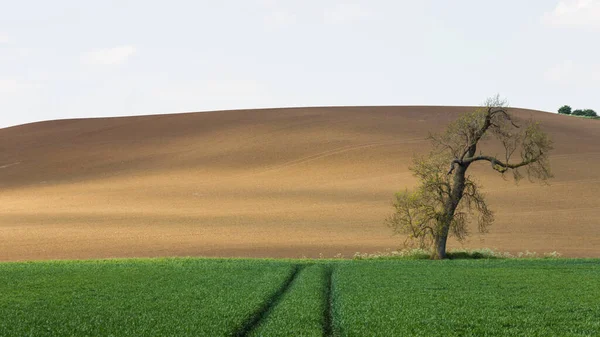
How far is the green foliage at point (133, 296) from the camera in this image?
16859mm

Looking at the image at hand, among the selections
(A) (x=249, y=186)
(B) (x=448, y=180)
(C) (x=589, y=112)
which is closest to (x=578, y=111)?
(C) (x=589, y=112)

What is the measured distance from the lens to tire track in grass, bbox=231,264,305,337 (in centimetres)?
1675

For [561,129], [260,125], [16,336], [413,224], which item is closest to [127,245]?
[413,224]

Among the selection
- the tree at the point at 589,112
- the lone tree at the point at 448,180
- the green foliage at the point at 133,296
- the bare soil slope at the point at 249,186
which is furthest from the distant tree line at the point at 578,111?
the green foliage at the point at 133,296

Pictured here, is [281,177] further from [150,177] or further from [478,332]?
[478,332]

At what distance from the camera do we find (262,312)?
769 inches

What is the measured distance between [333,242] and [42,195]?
3941 cm

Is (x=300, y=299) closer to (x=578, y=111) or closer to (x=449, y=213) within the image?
(x=449, y=213)

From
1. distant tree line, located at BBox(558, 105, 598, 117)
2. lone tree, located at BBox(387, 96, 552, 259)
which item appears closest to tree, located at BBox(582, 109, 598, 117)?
distant tree line, located at BBox(558, 105, 598, 117)

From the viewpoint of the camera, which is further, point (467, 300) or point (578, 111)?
point (578, 111)

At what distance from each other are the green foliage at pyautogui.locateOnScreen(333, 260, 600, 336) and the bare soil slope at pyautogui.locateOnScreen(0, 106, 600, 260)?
13.8m

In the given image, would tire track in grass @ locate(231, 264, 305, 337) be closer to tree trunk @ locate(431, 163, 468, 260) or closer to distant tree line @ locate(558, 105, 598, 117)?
tree trunk @ locate(431, 163, 468, 260)

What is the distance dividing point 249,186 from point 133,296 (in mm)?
50168

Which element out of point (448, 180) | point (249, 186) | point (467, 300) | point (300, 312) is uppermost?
point (448, 180)
